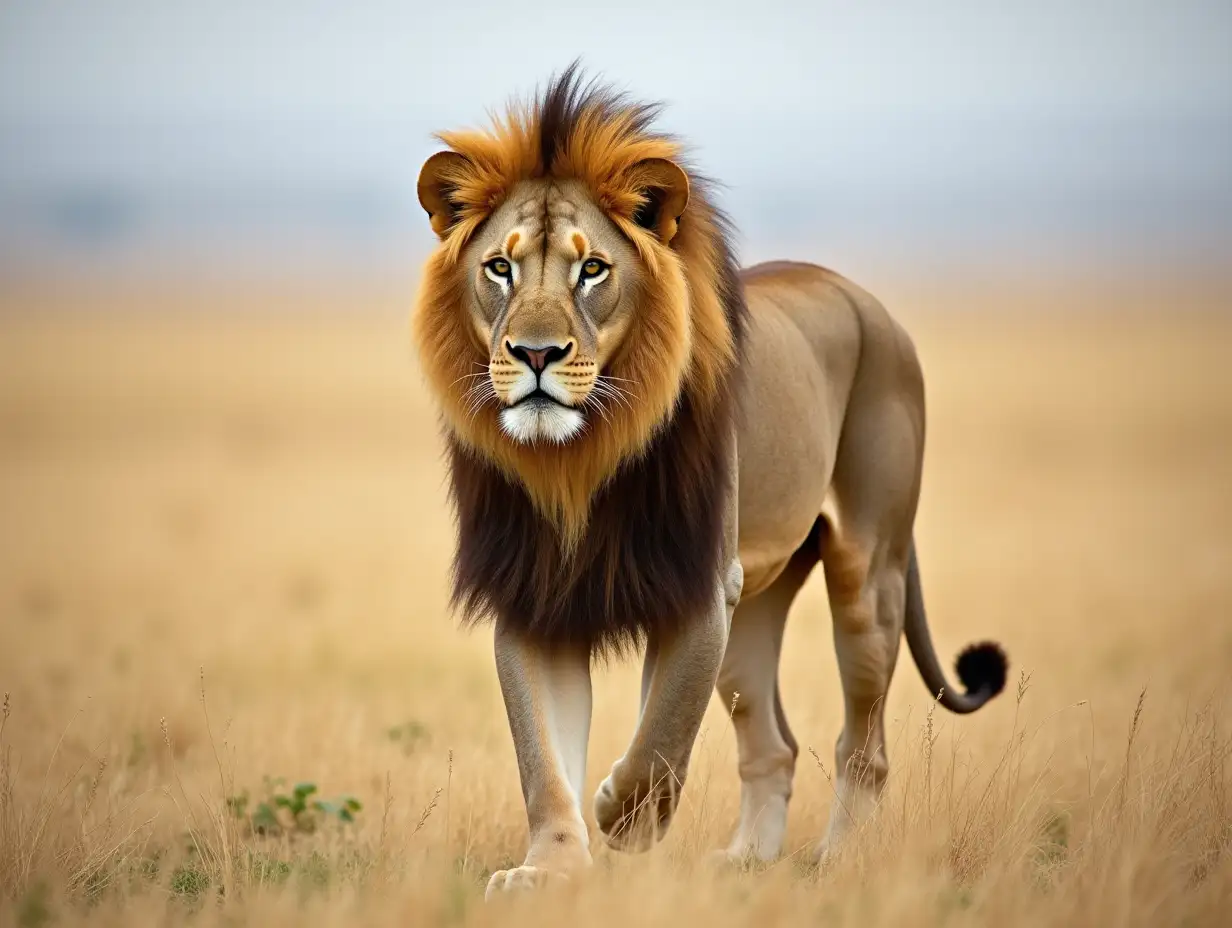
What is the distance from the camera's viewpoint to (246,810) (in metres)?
6.15

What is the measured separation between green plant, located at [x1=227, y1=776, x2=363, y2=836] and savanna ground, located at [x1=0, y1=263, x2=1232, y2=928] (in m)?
0.02

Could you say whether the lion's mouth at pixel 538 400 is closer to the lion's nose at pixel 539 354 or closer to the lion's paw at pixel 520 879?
the lion's nose at pixel 539 354

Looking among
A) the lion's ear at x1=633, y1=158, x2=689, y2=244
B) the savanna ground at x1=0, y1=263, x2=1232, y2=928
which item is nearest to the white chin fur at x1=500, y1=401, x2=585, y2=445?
the lion's ear at x1=633, y1=158, x2=689, y2=244

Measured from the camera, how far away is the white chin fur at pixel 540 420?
14.8 ft

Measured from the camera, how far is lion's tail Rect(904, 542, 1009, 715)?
256 inches

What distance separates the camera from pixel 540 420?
14.8ft

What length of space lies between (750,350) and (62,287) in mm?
90959

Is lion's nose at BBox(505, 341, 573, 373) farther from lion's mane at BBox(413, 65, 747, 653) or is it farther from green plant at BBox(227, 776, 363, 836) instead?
green plant at BBox(227, 776, 363, 836)

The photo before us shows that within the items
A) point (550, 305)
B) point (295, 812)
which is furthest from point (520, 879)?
point (295, 812)

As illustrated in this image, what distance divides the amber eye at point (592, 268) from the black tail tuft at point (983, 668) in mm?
2567

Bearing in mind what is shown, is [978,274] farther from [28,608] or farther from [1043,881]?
[1043,881]

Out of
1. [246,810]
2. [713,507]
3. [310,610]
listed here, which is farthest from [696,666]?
[310,610]

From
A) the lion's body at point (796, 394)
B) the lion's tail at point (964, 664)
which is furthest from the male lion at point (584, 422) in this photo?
the lion's tail at point (964, 664)

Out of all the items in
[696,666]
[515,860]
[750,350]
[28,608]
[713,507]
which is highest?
[750,350]
